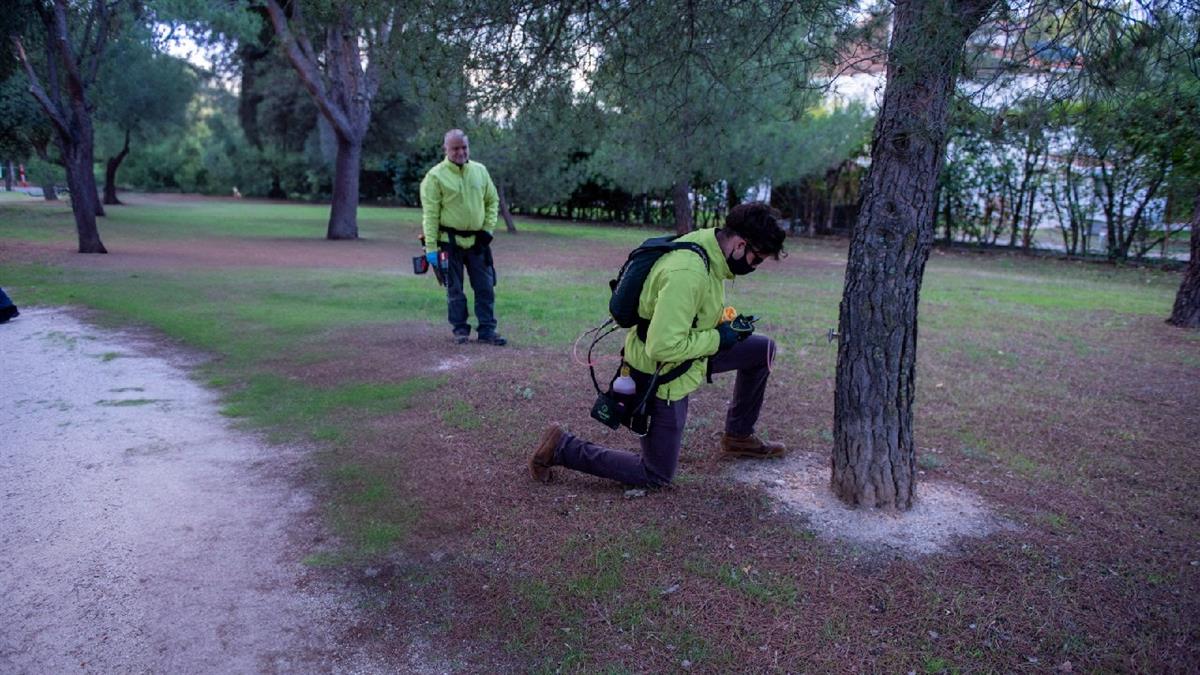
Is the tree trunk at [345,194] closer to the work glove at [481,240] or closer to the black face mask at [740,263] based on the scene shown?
the work glove at [481,240]

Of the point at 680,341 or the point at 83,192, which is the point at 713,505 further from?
the point at 83,192

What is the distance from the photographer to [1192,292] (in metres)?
9.85

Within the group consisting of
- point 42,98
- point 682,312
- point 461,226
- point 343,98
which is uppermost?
point 343,98

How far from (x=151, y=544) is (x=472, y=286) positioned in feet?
14.3

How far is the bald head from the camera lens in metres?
7.20

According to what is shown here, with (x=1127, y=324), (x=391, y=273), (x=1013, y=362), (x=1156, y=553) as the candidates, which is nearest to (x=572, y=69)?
(x=1156, y=553)

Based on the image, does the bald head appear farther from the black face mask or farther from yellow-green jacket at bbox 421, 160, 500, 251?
the black face mask

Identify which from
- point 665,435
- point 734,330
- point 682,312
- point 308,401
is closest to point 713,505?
point 665,435

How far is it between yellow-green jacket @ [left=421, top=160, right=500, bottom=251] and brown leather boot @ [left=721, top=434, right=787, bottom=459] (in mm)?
3816

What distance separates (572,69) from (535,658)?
137 inches

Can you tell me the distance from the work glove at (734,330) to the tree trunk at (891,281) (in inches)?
19.0

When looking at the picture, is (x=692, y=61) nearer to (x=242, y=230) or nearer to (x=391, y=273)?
(x=391, y=273)

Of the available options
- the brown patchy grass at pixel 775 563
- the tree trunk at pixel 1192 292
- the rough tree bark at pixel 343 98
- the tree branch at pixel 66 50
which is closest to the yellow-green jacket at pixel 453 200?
the brown patchy grass at pixel 775 563

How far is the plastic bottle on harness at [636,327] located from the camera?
12.6ft
